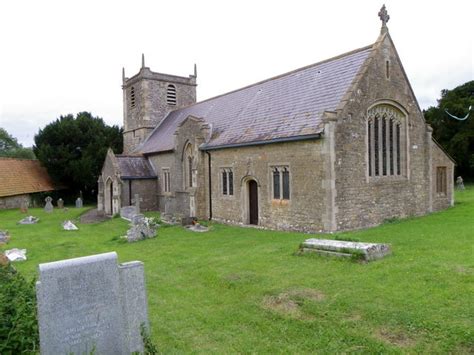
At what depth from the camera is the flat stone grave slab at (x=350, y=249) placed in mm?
9086

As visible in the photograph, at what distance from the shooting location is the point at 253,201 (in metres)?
18.3

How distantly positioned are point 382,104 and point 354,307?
12.2 m

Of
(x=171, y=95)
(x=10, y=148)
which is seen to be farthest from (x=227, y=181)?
(x=10, y=148)

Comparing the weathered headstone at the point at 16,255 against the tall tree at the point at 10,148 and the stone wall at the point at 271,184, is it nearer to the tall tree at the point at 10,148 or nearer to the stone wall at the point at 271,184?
the stone wall at the point at 271,184

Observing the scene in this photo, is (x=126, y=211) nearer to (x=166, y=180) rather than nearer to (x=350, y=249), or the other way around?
(x=166, y=180)

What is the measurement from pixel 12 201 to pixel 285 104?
83.8 ft

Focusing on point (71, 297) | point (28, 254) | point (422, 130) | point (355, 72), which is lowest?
point (28, 254)

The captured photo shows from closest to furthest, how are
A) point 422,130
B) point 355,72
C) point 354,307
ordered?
point 354,307, point 355,72, point 422,130

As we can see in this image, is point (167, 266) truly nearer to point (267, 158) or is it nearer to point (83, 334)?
point (83, 334)

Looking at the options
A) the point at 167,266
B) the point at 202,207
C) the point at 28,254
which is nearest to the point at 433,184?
the point at 202,207

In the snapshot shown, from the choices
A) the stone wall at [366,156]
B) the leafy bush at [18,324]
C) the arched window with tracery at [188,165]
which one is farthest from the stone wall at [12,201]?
the leafy bush at [18,324]

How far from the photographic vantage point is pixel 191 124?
2205 centimetres

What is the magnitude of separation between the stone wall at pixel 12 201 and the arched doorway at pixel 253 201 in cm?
2313

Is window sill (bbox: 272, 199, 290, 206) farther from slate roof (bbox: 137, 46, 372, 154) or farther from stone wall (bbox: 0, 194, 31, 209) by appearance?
stone wall (bbox: 0, 194, 31, 209)
